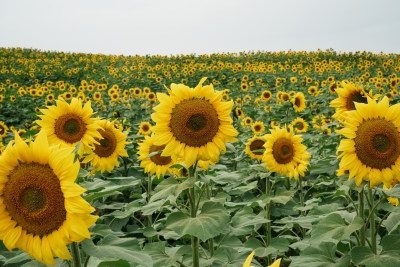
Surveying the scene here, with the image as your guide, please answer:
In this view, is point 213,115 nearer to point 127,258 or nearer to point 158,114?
point 158,114

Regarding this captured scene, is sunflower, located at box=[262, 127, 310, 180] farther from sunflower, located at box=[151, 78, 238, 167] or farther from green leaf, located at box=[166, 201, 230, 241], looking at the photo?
green leaf, located at box=[166, 201, 230, 241]

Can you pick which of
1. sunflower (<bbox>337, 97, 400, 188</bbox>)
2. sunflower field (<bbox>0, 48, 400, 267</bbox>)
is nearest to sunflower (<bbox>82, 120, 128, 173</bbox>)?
sunflower field (<bbox>0, 48, 400, 267</bbox>)

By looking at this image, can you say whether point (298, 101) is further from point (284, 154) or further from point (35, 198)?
point (35, 198)

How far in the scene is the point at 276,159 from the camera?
4.18 metres

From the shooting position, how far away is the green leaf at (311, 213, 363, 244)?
7.74ft

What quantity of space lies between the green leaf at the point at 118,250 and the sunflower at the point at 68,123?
2.15 m

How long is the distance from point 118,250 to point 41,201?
450 millimetres

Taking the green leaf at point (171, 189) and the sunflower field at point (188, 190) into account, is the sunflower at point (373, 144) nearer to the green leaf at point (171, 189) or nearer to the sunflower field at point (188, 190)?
the sunflower field at point (188, 190)

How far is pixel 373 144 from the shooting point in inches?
95.4

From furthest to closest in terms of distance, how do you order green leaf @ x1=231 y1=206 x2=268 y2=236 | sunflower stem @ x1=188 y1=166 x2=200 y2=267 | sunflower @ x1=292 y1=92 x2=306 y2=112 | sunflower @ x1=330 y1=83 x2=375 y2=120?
sunflower @ x1=292 y1=92 x2=306 y2=112 < sunflower @ x1=330 y1=83 x2=375 y2=120 < green leaf @ x1=231 y1=206 x2=268 y2=236 < sunflower stem @ x1=188 y1=166 x2=200 y2=267

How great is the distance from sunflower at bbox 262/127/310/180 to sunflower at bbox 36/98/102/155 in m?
2.00

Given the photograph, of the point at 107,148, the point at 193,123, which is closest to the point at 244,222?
the point at 193,123

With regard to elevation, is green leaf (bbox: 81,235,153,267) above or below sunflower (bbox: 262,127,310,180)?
below

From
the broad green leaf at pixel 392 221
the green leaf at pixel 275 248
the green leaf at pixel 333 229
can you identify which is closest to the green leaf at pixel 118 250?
the green leaf at pixel 333 229
